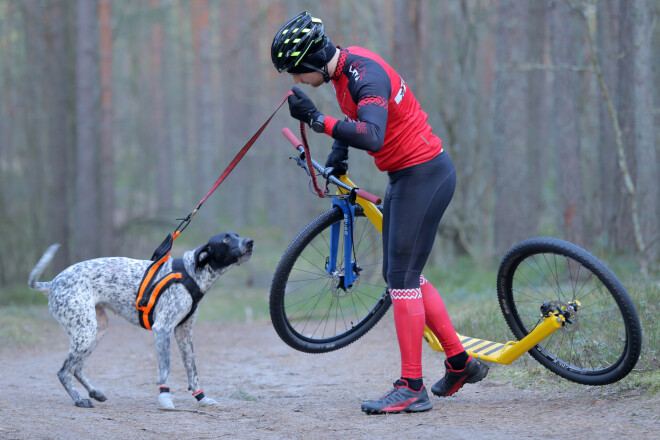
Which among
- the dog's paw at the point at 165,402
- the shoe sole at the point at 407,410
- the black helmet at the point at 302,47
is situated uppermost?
the black helmet at the point at 302,47

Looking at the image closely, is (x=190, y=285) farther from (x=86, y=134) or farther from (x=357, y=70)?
(x=86, y=134)

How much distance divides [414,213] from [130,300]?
232 centimetres

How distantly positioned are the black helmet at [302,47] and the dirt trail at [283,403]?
2229 millimetres

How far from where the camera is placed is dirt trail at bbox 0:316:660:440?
3920mm

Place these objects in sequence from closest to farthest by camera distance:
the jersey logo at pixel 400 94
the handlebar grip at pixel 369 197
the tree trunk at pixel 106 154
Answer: the jersey logo at pixel 400 94 < the handlebar grip at pixel 369 197 < the tree trunk at pixel 106 154

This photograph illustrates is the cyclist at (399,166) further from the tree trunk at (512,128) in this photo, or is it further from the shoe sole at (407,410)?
the tree trunk at (512,128)

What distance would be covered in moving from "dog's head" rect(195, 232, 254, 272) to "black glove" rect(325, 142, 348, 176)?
796mm

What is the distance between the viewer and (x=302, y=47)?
4203 millimetres

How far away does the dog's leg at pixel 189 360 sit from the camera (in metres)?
5.18

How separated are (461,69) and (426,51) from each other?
8.51 meters

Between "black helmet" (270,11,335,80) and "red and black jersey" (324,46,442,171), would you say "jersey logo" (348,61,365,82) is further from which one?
"black helmet" (270,11,335,80)

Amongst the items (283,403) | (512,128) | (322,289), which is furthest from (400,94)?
(512,128)

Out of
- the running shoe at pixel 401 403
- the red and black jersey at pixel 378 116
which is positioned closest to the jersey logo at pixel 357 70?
the red and black jersey at pixel 378 116

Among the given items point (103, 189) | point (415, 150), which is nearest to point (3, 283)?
point (103, 189)
